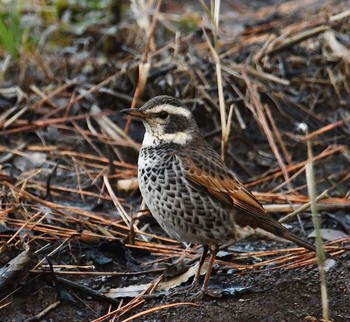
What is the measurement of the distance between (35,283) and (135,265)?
0.85 metres

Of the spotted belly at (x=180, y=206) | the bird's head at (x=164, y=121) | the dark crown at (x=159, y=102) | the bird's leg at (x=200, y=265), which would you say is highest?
the dark crown at (x=159, y=102)

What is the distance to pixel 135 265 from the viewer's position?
5656mm

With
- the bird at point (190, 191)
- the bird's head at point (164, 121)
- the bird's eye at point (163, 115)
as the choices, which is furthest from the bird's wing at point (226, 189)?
the bird's eye at point (163, 115)

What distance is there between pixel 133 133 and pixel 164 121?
2.06 metres

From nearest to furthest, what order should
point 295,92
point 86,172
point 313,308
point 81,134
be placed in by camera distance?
point 313,308, point 86,172, point 81,134, point 295,92

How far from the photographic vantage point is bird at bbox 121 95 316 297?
5102 mm

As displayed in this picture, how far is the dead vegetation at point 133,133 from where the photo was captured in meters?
5.48

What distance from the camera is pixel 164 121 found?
17.9 ft

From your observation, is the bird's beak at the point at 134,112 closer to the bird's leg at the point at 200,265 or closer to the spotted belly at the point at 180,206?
the spotted belly at the point at 180,206

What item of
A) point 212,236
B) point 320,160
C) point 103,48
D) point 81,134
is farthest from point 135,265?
point 103,48

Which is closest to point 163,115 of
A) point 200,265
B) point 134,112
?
point 134,112

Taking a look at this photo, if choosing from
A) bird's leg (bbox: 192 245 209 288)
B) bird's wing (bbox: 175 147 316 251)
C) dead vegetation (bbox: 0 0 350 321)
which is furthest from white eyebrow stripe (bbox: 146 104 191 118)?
bird's leg (bbox: 192 245 209 288)

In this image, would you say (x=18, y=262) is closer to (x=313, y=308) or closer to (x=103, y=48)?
(x=313, y=308)

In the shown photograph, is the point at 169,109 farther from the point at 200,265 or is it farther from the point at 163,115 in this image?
the point at 200,265
